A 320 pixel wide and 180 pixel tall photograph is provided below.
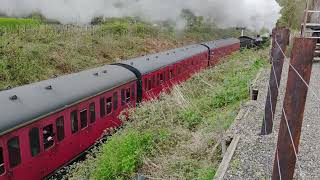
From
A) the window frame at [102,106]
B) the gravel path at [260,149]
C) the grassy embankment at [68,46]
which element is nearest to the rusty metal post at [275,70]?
the gravel path at [260,149]

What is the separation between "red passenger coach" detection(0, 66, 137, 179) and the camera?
21.8 ft

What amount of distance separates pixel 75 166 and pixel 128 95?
4.50 metres

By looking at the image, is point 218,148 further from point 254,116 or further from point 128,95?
point 128,95

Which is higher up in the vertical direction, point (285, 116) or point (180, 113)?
point (285, 116)

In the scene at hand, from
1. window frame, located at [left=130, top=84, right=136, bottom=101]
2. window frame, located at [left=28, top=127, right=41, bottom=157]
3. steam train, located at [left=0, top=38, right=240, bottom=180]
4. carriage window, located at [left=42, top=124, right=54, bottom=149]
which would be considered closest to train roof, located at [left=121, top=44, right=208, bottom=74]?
steam train, located at [left=0, top=38, right=240, bottom=180]

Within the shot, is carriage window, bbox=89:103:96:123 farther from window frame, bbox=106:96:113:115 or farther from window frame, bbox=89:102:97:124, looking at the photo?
window frame, bbox=106:96:113:115

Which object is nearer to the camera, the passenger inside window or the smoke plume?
the passenger inside window

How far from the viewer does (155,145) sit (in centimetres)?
800

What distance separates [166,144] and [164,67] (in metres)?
8.20

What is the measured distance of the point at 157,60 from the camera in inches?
638

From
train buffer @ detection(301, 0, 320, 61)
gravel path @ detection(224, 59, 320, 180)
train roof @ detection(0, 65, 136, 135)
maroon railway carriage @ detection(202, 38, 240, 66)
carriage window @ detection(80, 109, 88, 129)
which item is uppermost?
train buffer @ detection(301, 0, 320, 61)

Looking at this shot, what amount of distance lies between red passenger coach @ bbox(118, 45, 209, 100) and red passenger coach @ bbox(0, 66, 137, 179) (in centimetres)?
248

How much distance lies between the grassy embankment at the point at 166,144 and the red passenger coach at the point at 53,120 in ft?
1.85

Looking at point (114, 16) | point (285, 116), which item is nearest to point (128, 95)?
point (285, 116)
